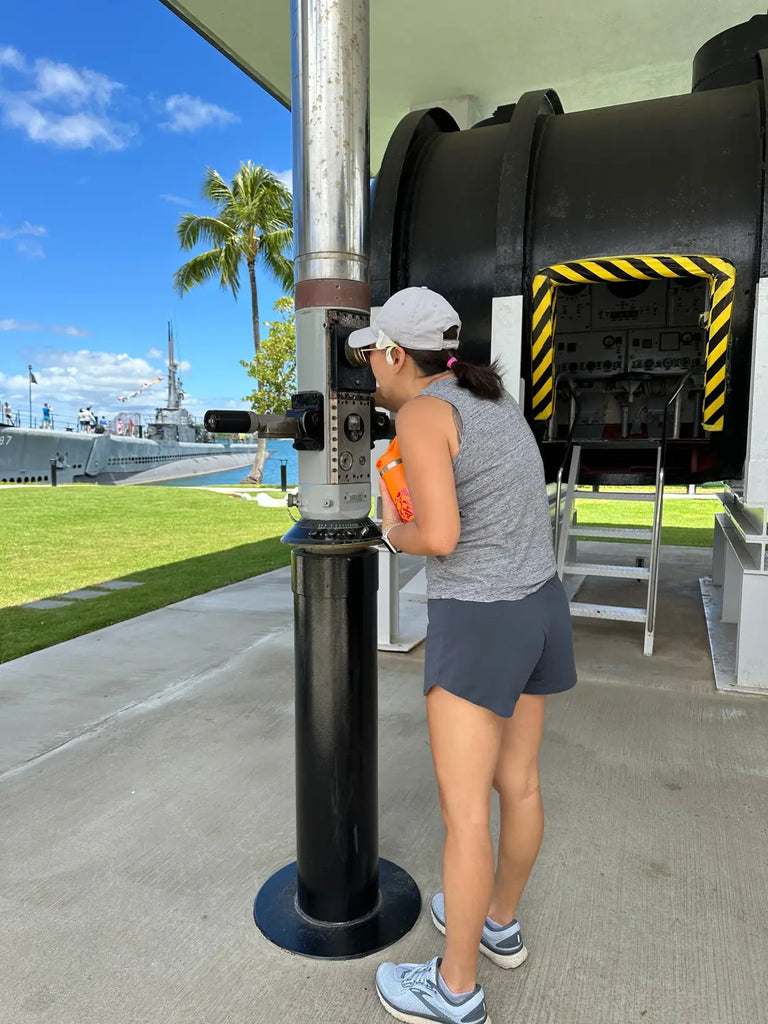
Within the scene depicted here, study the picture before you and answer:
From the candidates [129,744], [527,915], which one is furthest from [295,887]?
[129,744]

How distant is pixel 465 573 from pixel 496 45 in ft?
28.1

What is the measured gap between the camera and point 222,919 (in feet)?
7.93

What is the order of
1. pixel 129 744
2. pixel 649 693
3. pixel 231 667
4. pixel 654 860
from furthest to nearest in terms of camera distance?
A: pixel 231 667 → pixel 649 693 → pixel 129 744 → pixel 654 860

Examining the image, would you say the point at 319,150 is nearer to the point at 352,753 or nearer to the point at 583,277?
the point at 352,753

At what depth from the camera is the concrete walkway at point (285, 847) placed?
6.86 ft

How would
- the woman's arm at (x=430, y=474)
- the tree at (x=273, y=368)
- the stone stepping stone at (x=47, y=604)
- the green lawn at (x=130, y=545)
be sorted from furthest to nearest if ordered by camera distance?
the tree at (x=273, y=368)
the stone stepping stone at (x=47, y=604)
the green lawn at (x=130, y=545)
the woman's arm at (x=430, y=474)

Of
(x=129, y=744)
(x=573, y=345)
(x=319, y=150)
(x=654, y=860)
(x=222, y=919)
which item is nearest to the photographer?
(x=319, y=150)

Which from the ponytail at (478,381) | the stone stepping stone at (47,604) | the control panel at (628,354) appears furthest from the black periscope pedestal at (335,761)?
the stone stepping stone at (47,604)

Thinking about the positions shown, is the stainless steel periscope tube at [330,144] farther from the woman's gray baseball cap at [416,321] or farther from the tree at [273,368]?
the tree at [273,368]

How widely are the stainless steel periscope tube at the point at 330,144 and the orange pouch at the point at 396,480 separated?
624 millimetres

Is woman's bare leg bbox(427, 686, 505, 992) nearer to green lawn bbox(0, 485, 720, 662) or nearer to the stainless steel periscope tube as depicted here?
the stainless steel periscope tube

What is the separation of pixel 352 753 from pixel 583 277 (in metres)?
3.51

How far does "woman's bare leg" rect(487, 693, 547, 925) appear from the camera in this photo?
2.04 meters

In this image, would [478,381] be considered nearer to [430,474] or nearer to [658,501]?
[430,474]
